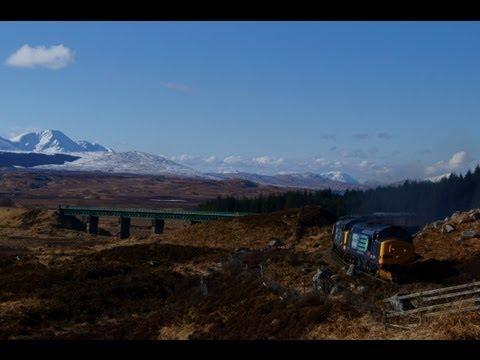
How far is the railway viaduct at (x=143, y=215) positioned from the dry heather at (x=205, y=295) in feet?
132

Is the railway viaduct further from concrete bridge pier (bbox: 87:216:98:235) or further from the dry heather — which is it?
the dry heather

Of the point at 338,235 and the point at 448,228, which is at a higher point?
the point at 448,228

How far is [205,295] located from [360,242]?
11704mm

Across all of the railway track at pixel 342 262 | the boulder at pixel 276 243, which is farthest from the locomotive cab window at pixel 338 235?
the boulder at pixel 276 243

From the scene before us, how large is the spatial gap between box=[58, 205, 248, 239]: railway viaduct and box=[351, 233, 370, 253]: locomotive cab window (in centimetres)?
6098

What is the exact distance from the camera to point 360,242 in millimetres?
40156

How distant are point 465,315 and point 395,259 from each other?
19.5 m

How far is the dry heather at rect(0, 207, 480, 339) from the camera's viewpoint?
21328 mm

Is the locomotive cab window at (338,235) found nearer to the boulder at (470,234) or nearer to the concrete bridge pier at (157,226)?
the boulder at (470,234)

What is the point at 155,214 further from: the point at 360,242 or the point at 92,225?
the point at 360,242

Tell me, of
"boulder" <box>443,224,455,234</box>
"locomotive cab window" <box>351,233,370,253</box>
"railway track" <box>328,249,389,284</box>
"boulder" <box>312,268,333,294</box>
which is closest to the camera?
"boulder" <box>312,268,333,294</box>

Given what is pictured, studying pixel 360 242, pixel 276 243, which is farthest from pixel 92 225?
pixel 360 242

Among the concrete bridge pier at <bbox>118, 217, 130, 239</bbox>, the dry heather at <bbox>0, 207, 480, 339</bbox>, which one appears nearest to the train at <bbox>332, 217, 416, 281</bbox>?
the dry heather at <bbox>0, 207, 480, 339</bbox>

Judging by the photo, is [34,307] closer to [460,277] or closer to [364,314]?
[364,314]
